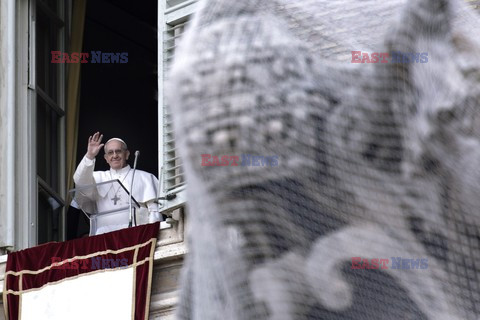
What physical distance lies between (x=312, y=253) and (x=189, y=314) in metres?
0.25

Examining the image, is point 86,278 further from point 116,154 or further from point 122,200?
point 116,154

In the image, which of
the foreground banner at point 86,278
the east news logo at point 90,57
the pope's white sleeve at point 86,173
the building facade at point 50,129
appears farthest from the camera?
the east news logo at point 90,57

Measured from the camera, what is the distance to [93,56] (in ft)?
45.5

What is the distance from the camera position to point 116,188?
1048cm

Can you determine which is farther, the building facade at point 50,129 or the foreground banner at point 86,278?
the foreground banner at point 86,278

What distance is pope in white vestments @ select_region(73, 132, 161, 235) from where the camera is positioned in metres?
10.6

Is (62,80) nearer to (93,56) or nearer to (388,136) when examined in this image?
(93,56)

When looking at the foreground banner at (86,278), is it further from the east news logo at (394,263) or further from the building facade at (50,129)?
the east news logo at (394,263)

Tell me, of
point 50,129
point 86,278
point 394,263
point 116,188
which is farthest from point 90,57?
point 394,263

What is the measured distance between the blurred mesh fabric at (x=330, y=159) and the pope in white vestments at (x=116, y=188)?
8688mm

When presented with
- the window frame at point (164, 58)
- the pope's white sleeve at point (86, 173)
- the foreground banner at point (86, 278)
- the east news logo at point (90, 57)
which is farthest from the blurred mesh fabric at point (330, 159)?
the east news logo at point (90, 57)

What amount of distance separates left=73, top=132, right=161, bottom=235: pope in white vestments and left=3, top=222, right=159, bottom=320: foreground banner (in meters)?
0.37

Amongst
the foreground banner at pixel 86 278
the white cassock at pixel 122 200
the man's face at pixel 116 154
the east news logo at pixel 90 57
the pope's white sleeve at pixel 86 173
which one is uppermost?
the east news logo at pixel 90 57

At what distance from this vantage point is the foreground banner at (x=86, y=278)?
10094 mm
